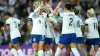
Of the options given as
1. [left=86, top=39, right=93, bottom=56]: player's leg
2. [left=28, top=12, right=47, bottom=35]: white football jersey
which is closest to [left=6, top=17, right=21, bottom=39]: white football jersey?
[left=28, top=12, right=47, bottom=35]: white football jersey

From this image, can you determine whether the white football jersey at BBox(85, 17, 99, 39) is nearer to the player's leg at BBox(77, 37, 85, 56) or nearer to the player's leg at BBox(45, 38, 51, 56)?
the player's leg at BBox(77, 37, 85, 56)

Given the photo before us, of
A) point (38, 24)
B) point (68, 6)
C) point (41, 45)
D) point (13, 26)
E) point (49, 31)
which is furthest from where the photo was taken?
point (13, 26)

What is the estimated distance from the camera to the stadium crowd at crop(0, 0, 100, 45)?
2234 cm

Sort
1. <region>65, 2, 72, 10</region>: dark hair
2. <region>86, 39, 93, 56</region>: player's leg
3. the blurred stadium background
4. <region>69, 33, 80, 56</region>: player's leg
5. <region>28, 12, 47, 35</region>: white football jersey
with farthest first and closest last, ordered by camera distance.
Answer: the blurred stadium background, <region>86, 39, 93, 56</region>: player's leg, <region>28, 12, 47, 35</region>: white football jersey, <region>65, 2, 72, 10</region>: dark hair, <region>69, 33, 80, 56</region>: player's leg

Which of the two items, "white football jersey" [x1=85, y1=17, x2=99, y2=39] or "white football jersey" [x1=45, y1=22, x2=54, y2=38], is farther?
"white football jersey" [x1=85, y1=17, x2=99, y2=39]

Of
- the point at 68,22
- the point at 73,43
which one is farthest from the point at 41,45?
the point at 68,22

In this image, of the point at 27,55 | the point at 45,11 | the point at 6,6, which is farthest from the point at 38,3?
the point at 6,6

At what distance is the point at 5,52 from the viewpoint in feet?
69.1

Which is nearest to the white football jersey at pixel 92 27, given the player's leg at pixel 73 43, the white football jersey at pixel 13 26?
the player's leg at pixel 73 43

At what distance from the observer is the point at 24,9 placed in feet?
78.9

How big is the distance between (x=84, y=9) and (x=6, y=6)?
4.57 metres

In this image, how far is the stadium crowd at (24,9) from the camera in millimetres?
22344

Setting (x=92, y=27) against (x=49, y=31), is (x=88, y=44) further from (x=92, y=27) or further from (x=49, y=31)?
(x=49, y=31)

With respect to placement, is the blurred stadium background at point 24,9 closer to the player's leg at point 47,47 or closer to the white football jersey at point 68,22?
the player's leg at point 47,47
